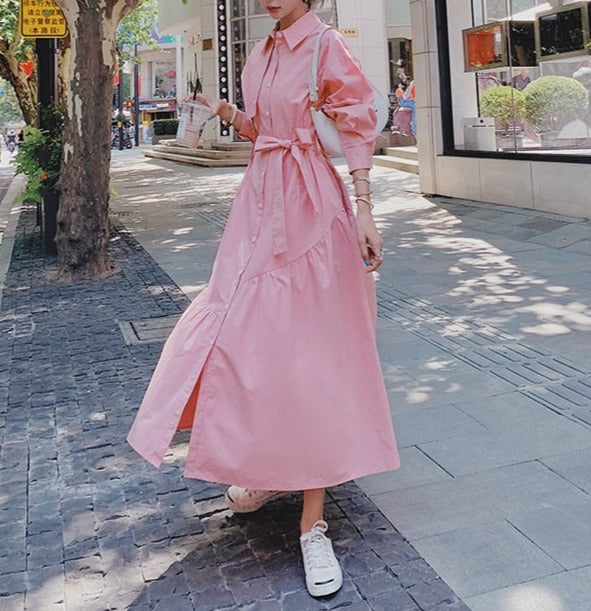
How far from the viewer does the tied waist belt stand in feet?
8.33

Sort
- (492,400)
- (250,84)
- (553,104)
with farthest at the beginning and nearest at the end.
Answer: (553,104)
(492,400)
(250,84)

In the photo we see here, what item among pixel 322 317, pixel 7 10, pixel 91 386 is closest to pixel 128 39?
pixel 7 10

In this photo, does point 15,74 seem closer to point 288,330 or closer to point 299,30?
point 299,30

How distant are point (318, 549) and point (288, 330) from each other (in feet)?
2.34

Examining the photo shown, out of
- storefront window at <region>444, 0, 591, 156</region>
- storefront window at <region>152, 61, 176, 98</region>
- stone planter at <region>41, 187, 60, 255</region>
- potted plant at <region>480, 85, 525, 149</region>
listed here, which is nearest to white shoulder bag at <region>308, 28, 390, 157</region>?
stone planter at <region>41, 187, 60, 255</region>

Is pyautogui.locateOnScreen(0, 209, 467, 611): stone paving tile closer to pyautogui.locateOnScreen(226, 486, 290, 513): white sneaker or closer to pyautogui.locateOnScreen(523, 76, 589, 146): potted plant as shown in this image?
pyautogui.locateOnScreen(226, 486, 290, 513): white sneaker

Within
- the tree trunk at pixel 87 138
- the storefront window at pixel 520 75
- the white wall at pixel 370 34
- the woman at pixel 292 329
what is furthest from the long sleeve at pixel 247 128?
the white wall at pixel 370 34

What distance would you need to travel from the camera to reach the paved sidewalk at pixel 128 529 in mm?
2447

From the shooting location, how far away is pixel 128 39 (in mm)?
32344

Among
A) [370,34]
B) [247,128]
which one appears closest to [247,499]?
[247,128]

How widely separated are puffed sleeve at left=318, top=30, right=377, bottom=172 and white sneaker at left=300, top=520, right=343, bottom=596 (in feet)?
3.92

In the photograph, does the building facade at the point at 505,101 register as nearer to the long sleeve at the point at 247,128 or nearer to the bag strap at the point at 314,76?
the long sleeve at the point at 247,128

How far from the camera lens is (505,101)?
11.4 meters

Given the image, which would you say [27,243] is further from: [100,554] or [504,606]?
[504,606]
